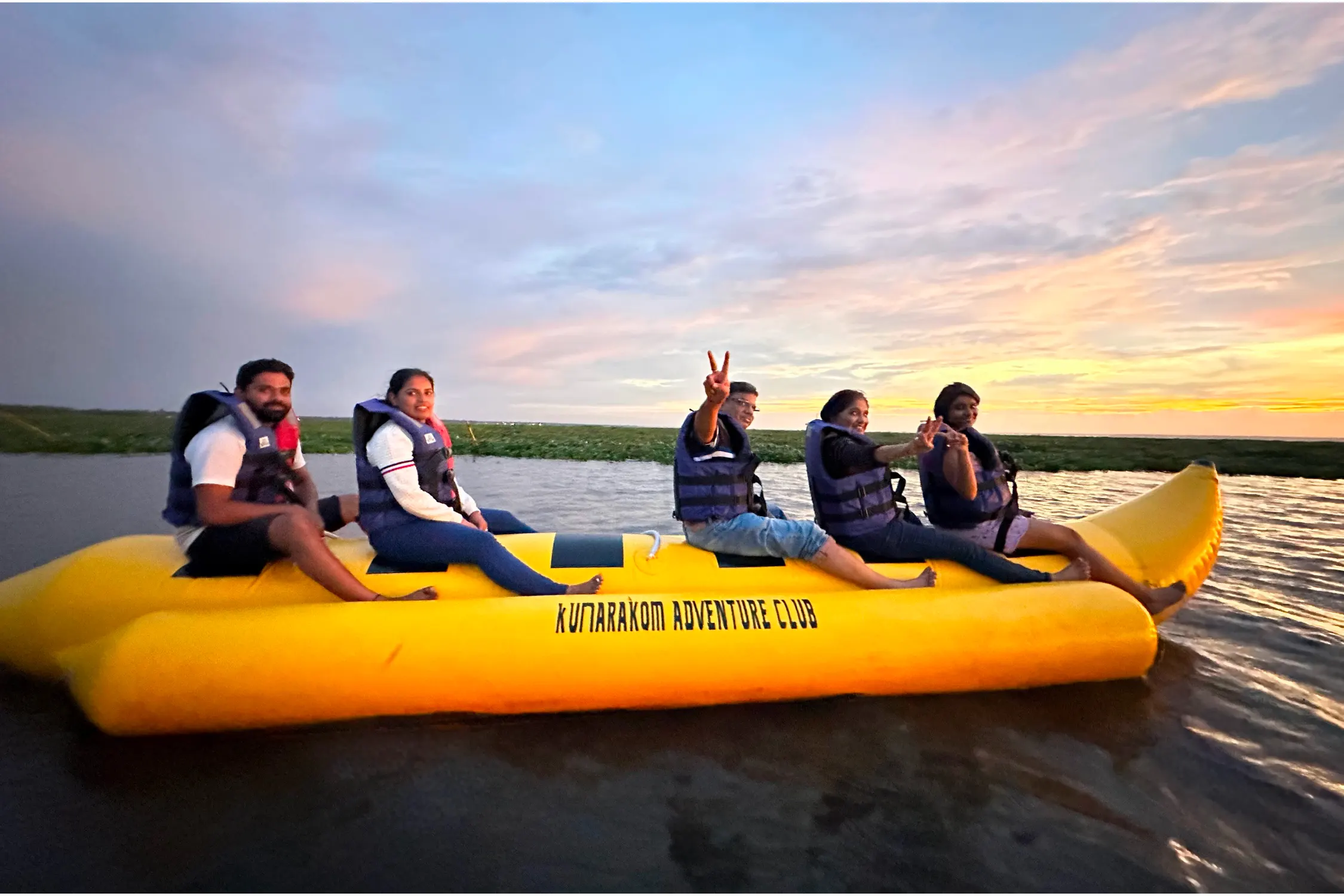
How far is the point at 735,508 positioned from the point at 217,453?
2.67 metres

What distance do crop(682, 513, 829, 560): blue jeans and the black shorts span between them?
232 cm

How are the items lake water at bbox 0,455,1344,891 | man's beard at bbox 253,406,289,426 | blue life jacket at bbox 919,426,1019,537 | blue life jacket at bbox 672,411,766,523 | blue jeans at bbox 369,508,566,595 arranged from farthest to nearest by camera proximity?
blue life jacket at bbox 919,426,1019,537
blue life jacket at bbox 672,411,766,523
blue jeans at bbox 369,508,566,595
man's beard at bbox 253,406,289,426
lake water at bbox 0,455,1344,891

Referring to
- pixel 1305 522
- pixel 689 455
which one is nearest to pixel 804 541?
pixel 689 455

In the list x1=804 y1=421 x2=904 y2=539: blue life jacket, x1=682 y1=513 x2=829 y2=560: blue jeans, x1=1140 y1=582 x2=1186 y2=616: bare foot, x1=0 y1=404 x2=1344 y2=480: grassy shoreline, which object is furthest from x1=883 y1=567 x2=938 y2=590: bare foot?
x1=0 y1=404 x2=1344 y2=480: grassy shoreline

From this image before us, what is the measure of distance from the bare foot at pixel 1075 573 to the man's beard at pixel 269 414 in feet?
14.7

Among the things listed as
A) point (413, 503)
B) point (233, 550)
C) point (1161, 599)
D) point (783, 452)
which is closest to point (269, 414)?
point (233, 550)

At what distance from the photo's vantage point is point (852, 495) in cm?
398

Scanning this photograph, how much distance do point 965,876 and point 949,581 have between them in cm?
191

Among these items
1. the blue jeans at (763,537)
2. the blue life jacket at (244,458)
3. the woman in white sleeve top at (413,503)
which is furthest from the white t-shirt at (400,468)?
the blue jeans at (763,537)

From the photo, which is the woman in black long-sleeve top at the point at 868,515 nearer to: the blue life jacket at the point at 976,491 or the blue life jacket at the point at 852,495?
the blue life jacket at the point at 852,495

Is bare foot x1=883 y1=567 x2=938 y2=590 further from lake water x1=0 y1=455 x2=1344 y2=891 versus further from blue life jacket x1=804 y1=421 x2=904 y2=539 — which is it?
lake water x1=0 y1=455 x2=1344 y2=891

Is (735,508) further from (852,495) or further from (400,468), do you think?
(400,468)

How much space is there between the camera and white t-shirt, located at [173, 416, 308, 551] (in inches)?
124

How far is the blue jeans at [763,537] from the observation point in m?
3.80
